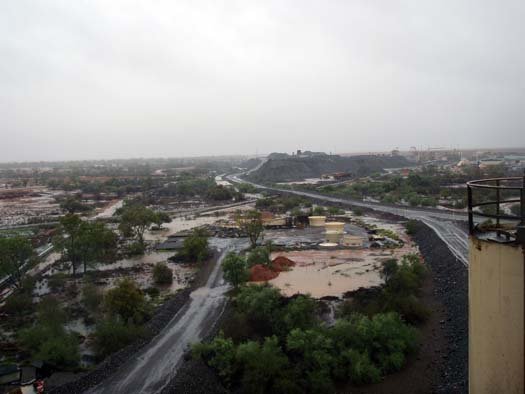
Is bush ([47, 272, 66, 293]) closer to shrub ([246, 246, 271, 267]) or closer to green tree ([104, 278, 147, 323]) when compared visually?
green tree ([104, 278, 147, 323])

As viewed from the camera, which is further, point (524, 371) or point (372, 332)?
point (372, 332)

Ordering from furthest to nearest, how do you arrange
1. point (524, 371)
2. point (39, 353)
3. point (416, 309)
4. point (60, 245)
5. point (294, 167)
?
point (294, 167)
point (60, 245)
point (416, 309)
point (39, 353)
point (524, 371)

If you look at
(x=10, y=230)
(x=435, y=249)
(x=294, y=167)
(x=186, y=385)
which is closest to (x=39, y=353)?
(x=186, y=385)

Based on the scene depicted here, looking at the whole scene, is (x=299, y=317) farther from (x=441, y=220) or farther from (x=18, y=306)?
(x=441, y=220)

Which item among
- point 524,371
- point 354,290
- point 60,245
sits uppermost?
point 524,371

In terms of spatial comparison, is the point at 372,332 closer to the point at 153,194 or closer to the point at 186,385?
the point at 186,385

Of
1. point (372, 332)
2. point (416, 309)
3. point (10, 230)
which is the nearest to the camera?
point (372, 332)

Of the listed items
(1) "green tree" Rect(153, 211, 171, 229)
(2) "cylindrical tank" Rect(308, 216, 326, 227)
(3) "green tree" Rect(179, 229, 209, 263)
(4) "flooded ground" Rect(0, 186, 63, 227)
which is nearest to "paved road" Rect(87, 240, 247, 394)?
(3) "green tree" Rect(179, 229, 209, 263)
